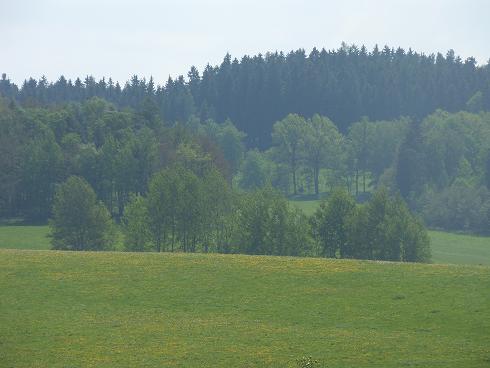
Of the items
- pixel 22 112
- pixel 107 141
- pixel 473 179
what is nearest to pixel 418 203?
pixel 473 179

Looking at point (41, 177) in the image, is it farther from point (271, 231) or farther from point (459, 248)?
point (459, 248)

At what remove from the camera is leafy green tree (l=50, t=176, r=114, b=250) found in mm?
96812

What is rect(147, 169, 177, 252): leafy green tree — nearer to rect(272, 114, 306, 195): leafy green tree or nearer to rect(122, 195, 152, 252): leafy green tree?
rect(122, 195, 152, 252): leafy green tree

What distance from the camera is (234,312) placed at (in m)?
46.7

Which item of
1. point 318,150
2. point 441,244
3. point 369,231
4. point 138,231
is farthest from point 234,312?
point 318,150

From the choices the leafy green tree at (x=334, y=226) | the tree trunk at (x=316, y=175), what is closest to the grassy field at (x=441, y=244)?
the leafy green tree at (x=334, y=226)

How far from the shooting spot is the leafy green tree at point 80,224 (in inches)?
3812

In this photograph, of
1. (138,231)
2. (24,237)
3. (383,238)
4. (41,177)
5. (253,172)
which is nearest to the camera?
(383,238)

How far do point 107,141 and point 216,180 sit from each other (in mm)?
33578

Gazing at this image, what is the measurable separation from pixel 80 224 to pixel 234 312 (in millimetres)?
53851

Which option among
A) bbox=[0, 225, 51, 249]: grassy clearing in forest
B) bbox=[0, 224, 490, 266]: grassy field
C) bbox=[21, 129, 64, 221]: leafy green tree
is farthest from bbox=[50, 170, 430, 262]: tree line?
bbox=[21, 129, 64, 221]: leafy green tree

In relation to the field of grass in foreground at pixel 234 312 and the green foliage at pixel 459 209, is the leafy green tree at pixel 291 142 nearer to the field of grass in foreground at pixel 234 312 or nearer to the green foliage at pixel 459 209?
the green foliage at pixel 459 209

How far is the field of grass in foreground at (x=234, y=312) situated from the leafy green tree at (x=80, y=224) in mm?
34904

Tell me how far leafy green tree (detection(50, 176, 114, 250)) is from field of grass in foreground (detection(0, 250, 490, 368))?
34904 mm
